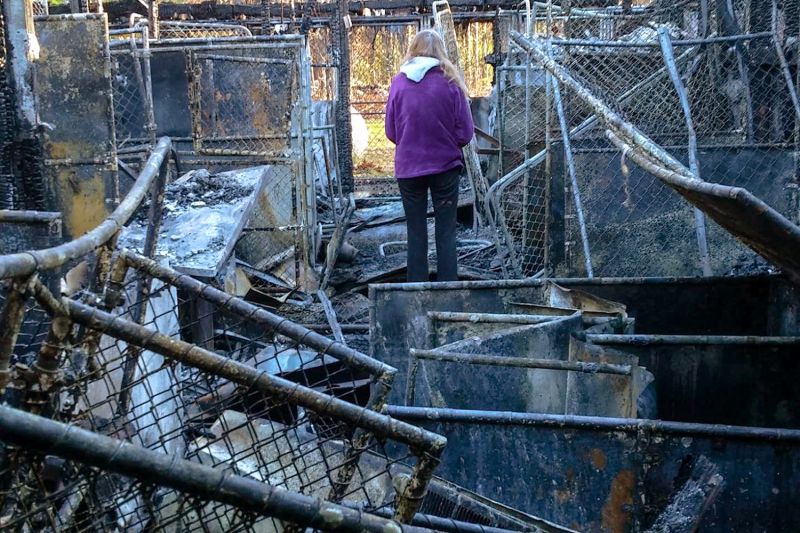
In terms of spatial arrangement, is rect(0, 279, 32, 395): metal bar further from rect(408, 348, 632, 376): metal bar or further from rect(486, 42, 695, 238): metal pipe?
rect(486, 42, 695, 238): metal pipe

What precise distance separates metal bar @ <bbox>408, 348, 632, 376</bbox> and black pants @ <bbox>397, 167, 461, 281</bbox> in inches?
105

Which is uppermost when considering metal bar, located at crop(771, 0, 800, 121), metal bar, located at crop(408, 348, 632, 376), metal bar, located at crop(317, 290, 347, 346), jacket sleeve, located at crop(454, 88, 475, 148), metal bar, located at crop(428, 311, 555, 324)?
metal bar, located at crop(771, 0, 800, 121)

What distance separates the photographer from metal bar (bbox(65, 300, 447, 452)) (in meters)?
2.16

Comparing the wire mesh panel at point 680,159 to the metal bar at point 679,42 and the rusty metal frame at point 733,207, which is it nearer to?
the metal bar at point 679,42

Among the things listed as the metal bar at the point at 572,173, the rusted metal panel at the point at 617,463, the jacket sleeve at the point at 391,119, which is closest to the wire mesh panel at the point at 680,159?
the metal bar at the point at 572,173

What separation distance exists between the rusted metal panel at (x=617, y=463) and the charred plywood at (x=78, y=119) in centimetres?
405

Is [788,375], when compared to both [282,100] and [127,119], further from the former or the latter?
[127,119]

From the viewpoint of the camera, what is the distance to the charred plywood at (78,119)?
21.2ft

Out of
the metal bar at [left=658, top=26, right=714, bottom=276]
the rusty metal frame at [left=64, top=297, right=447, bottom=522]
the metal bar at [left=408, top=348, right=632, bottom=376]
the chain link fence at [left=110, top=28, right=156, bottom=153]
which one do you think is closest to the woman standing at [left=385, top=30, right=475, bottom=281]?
the metal bar at [left=658, top=26, right=714, bottom=276]

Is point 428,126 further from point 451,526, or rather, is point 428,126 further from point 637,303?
point 451,526

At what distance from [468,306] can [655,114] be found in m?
2.84

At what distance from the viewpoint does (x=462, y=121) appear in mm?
6527

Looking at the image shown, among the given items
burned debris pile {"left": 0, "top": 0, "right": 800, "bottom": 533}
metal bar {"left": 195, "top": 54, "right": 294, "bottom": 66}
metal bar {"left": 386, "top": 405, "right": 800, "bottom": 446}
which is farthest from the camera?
metal bar {"left": 195, "top": 54, "right": 294, "bottom": 66}

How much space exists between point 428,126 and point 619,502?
12.1 feet
